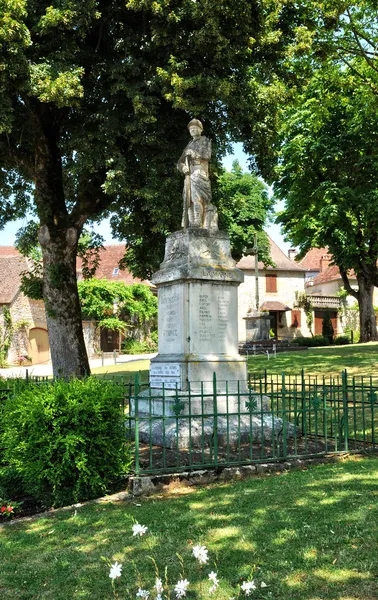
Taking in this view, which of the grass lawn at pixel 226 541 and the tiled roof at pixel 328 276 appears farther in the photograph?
the tiled roof at pixel 328 276

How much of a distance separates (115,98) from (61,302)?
5094 mm

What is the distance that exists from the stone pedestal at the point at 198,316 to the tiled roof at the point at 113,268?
100ft

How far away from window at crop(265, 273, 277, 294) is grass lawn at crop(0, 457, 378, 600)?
37944 millimetres

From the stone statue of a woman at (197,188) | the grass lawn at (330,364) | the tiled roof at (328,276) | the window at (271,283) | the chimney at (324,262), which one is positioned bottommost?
the grass lawn at (330,364)

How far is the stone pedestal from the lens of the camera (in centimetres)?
884

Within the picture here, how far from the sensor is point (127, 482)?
6.55 meters

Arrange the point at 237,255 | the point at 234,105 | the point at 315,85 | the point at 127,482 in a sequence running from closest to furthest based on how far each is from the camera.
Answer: the point at 127,482, the point at 234,105, the point at 315,85, the point at 237,255

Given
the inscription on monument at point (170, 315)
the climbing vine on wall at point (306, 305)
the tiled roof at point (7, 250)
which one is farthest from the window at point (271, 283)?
the inscription on monument at point (170, 315)

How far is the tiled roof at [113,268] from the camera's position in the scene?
40828 millimetres

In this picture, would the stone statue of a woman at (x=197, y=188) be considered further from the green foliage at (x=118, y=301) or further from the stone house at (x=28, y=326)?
the green foliage at (x=118, y=301)

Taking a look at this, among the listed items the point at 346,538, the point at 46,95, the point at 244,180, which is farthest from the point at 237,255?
the point at 346,538

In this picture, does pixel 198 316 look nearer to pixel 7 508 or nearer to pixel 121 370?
pixel 7 508

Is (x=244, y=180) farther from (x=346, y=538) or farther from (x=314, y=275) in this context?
(x=346, y=538)

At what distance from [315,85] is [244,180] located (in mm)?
13332
